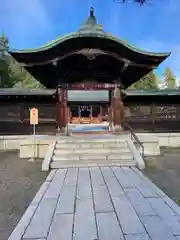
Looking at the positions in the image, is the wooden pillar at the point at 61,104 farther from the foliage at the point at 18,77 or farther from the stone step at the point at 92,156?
the foliage at the point at 18,77

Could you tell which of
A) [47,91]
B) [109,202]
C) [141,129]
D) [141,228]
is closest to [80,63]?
[47,91]

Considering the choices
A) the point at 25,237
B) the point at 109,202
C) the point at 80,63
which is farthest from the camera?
the point at 80,63

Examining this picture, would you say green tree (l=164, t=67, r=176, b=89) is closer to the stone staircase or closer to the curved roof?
the curved roof

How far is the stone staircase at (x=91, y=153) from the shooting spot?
9.05 metres

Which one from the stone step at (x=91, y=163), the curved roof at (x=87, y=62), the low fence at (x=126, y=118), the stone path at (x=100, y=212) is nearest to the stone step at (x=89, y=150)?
the stone step at (x=91, y=163)

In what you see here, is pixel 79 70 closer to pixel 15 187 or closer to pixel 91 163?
pixel 91 163

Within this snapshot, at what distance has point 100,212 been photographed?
4703 millimetres

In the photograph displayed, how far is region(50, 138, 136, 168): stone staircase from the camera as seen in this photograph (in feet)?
29.7

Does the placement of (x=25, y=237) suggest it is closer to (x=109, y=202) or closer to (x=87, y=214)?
(x=87, y=214)

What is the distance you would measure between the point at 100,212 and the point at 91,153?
528 centimetres

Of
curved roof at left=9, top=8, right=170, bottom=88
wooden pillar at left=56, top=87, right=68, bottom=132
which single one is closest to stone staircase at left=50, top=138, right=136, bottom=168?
wooden pillar at left=56, top=87, right=68, bottom=132

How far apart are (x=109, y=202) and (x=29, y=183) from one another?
2.85 m

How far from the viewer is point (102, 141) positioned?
10867 mm

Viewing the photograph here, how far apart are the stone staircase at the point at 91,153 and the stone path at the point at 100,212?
184cm
